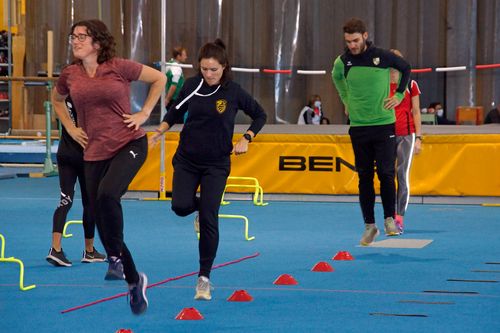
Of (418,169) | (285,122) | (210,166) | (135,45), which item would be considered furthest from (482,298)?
(285,122)

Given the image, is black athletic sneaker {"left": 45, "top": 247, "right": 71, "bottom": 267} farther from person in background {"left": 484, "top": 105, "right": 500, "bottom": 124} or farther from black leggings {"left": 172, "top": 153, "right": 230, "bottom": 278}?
person in background {"left": 484, "top": 105, "right": 500, "bottom": 124}

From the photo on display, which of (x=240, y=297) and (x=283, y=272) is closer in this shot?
(x=240, y=297)

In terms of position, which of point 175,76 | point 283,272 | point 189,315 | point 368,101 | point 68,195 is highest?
point 175,76

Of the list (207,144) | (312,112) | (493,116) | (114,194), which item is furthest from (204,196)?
(312,112)

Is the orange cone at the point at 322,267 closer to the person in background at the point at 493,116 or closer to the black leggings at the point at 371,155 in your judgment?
the black leggings at the point at 371,155

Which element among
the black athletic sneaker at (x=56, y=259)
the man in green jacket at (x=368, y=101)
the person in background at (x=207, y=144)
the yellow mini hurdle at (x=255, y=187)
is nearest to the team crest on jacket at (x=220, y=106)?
the person in background at (x=207, y=144)

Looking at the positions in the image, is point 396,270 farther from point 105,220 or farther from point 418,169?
point 418,169

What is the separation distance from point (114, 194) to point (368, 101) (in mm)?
3433

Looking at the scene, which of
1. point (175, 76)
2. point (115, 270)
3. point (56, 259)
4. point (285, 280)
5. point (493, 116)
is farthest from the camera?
point (493, 116)

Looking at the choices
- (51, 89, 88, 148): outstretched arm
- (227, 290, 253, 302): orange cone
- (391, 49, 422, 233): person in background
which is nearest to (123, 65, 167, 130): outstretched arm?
(51, 89, 88, 148): outstretched arm

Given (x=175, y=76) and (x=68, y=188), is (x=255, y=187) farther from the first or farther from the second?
(x=68, y=188)

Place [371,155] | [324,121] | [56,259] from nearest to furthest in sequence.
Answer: [56,259]
[371,155]
[324,121]

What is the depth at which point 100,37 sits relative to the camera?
231 inches

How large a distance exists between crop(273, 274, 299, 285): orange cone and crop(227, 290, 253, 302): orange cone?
0.67 m
